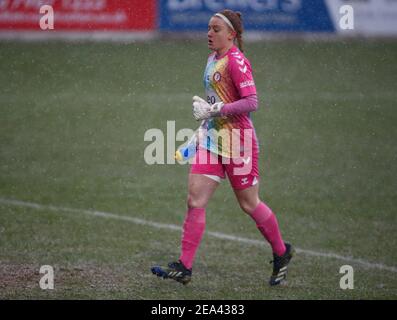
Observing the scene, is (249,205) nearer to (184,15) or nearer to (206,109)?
(206,109)

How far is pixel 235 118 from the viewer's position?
7.12 meters

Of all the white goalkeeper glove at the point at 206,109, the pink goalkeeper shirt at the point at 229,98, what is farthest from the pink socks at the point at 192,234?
the white goalkeeper glove at the point at 206,109

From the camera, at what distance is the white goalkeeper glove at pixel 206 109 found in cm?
689

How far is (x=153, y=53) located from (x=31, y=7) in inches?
→ 112

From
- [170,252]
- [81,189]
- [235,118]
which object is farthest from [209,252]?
[81,189]

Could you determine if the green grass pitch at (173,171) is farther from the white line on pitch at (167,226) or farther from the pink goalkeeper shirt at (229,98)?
the pink goalkeeper shirt at (229,98)

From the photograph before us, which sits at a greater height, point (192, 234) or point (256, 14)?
point (256, 14)

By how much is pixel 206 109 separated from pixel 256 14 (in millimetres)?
12005

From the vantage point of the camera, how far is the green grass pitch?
7.49 m

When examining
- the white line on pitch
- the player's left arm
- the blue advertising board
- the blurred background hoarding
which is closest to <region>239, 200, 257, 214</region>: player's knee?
the player's left arm

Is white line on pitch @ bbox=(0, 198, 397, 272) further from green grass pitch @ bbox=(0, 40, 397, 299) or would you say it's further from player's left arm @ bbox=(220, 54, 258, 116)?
player's left arm @ bbox=(220, 54, 258, 116)

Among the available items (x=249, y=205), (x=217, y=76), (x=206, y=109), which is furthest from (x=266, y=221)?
(x=217, y=76)

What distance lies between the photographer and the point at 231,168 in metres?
7.08

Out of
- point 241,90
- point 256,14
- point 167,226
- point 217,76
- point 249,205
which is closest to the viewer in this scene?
point 241,90
